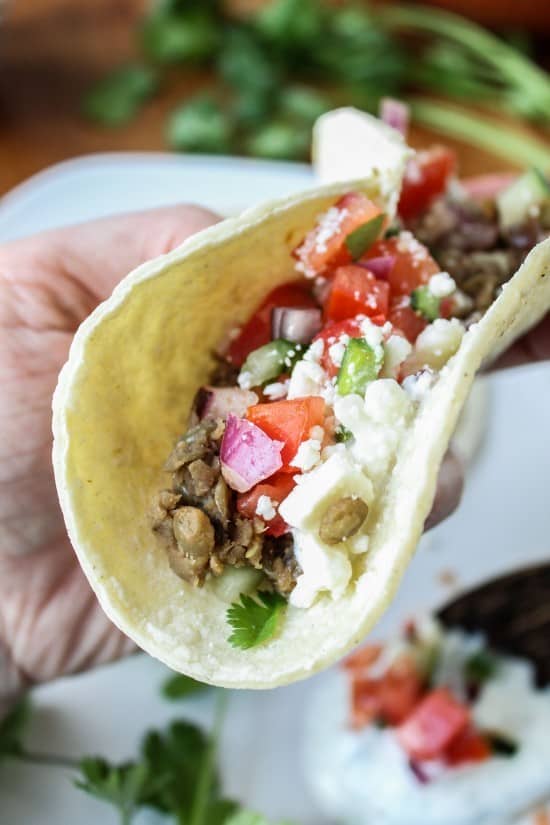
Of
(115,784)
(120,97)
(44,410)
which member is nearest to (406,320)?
(44,410)

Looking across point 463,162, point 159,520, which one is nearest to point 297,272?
point 159,520

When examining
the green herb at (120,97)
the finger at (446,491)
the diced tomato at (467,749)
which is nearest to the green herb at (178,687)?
the diced tomato at (467,749)

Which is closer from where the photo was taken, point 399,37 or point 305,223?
point 305,223

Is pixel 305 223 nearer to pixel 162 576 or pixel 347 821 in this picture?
→ pixel 162 576

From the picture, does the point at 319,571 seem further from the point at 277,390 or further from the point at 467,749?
the point at 467,749

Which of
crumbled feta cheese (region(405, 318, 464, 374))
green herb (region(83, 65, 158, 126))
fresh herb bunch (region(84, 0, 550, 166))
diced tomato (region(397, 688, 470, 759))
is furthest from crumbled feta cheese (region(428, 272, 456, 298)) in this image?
green herb (region(83, 65, 158, 126))

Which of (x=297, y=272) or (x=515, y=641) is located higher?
(x=297, y=272)
